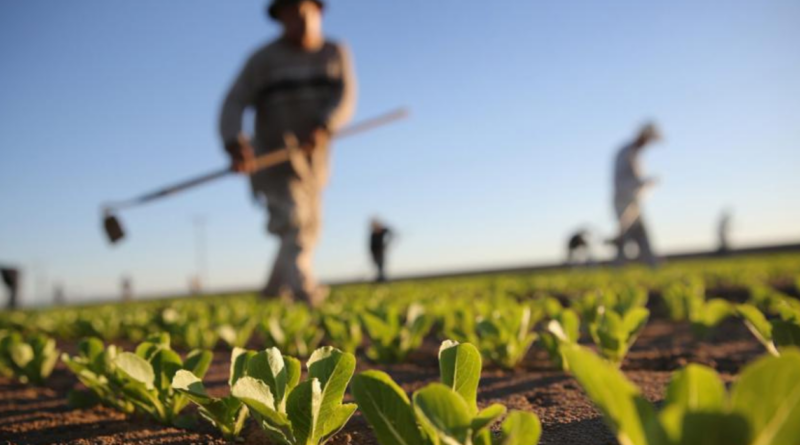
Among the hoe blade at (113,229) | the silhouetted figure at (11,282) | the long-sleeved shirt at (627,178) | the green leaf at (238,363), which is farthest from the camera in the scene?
the silhouetted figure at (11,282)

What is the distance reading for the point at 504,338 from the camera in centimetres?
210

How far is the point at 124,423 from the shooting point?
160 cm

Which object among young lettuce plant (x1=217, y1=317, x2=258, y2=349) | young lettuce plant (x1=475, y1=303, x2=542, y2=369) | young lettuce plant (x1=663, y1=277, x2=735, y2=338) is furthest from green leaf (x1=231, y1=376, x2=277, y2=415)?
young lettuce plant (x1=663, y1=277, x2=735, y2=338)

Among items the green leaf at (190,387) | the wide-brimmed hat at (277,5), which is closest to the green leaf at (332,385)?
the green leaf at (190,387)

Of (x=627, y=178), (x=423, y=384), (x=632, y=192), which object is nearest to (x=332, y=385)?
(x=423, y=384)

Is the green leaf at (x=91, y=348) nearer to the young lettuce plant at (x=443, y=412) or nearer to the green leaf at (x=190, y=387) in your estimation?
the green leaf at (x=190, y=387)

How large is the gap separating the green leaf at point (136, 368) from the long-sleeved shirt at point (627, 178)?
423 inches

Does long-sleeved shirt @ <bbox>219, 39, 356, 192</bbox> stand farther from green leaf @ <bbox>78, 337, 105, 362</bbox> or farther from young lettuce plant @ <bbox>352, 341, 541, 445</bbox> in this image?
young lettuce plant @ <bbox>352, 341, 541, 445</bbox>

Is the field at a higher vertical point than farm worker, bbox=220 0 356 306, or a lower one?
lower

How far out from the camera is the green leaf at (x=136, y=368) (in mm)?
1342

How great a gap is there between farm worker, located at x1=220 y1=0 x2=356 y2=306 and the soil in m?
3.07

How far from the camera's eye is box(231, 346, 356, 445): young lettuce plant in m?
1.05

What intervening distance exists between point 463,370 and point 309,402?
0.31 metres

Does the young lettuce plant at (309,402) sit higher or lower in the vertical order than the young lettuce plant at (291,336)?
higher
